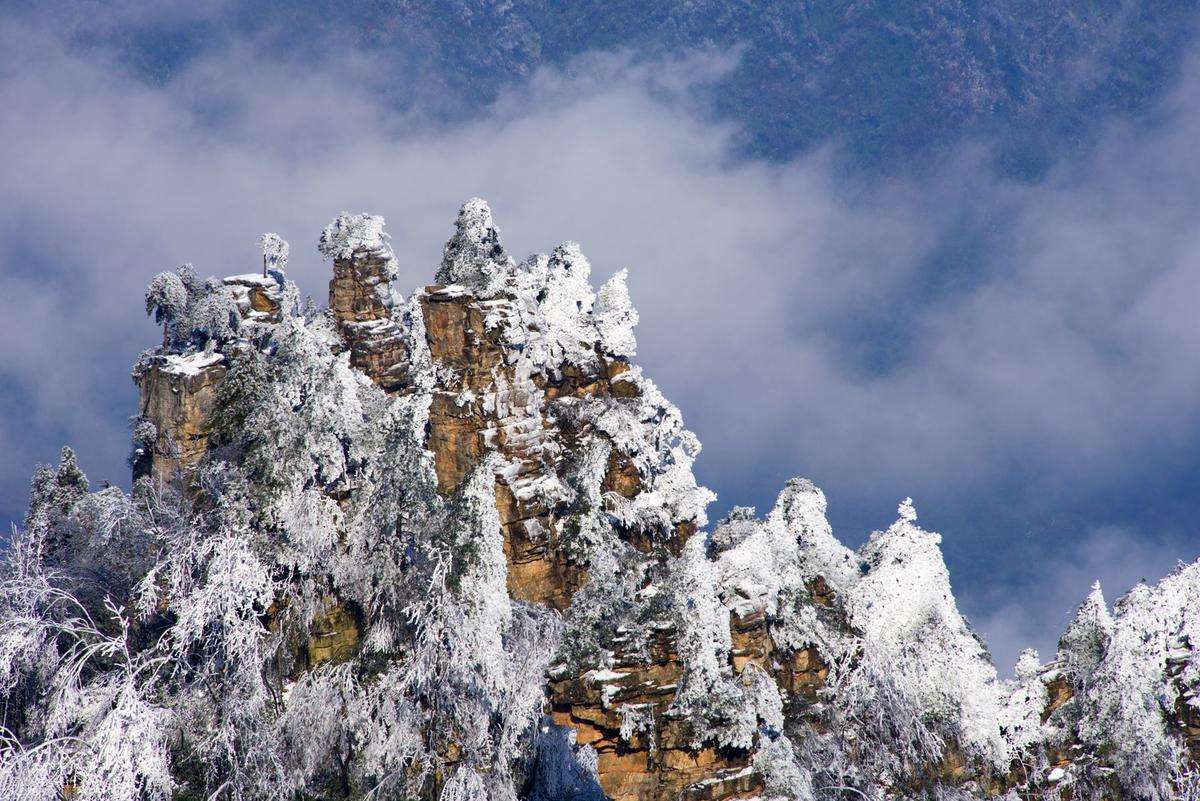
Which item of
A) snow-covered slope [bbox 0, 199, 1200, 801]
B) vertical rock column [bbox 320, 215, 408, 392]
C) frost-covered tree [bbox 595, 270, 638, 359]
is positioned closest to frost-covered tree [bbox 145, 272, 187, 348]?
snow-covered slope [bbox 0, 199, 1200, 801]

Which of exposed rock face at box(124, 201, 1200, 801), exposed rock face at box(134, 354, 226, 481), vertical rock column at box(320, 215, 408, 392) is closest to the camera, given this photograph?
exposed rock face at box(134, 354, 226, 481)

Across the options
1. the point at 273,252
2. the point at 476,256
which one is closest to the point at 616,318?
the point at 476,256

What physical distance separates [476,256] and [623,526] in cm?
1270

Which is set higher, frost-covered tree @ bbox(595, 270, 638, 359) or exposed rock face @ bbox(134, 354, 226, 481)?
frost-covered tree @ bbox(595, 270, 638, 359)

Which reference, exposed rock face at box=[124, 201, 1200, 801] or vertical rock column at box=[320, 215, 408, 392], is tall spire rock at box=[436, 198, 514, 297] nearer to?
exposed rock face at box=[124, 201, 1200, 801]

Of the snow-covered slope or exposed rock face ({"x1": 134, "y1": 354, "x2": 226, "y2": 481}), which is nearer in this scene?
the snow-covered slope

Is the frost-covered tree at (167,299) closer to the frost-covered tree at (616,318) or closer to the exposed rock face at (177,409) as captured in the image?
the exposed rock face at (177,409)

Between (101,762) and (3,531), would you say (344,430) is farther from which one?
(101,762)

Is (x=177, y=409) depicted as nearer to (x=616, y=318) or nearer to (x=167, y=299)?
(x=167, y=299)

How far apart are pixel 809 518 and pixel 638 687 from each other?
53.5 ft

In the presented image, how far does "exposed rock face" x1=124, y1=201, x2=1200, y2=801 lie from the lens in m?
36.4

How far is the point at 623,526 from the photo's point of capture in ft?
127

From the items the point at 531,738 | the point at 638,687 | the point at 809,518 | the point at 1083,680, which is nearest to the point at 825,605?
the point at 809,518

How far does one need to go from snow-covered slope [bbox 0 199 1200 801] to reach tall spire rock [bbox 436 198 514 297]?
0.52 feet
